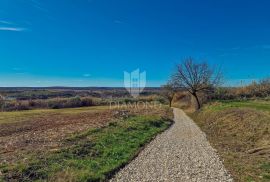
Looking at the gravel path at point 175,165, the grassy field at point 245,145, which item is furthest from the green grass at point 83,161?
the grassy field at point 245,145

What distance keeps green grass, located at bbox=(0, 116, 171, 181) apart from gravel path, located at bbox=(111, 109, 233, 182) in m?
0.60

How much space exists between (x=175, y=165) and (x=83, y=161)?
368 centimetres

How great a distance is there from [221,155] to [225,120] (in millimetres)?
10760

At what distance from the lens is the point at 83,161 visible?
399 inches

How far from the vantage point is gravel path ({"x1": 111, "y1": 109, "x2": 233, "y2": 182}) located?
876cm

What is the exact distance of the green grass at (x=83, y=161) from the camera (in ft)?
27.5

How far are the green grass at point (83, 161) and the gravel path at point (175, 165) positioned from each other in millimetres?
602

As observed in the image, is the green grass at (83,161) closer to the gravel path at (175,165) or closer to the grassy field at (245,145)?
the gravel path at (175,165)

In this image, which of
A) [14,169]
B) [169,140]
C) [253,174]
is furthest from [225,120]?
[14,169]

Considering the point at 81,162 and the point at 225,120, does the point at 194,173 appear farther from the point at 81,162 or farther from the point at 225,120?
the point at 225,120

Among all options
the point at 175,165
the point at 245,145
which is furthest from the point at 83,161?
the point at 245,145

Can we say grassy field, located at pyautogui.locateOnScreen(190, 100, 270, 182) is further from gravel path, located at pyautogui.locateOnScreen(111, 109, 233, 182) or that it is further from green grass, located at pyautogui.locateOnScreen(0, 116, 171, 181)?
green grass, located at pyautogui.locateOnScreen(0, 116, 171, 181)

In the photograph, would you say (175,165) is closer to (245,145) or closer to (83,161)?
(83,161)

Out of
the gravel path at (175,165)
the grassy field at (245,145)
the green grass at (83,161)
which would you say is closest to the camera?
the green grass at (83,161)
